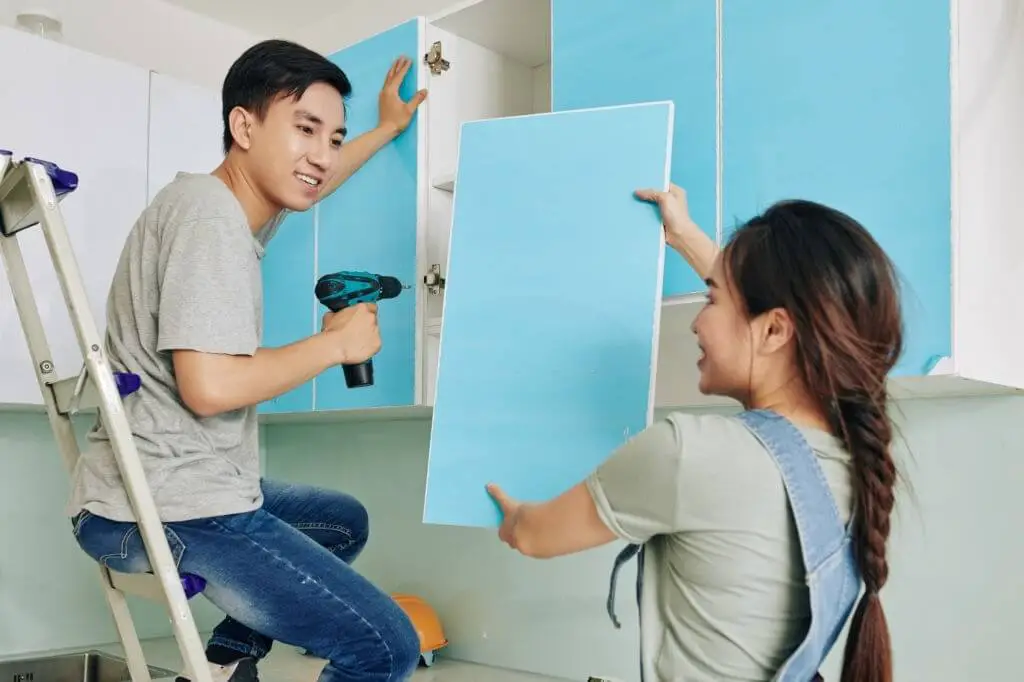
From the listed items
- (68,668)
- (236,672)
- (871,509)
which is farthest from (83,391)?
(68,668)

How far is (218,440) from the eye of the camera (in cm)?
154

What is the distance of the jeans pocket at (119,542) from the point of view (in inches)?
58.3

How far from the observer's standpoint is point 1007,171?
63.4 inches

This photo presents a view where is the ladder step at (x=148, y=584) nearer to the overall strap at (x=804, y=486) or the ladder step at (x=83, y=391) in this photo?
the ladder step at (x=83, y=391)

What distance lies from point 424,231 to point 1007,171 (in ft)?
3.74

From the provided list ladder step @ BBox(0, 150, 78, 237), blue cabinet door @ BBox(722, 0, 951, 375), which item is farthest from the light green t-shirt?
ladder step @ BBox(0, 150, 78, 237)

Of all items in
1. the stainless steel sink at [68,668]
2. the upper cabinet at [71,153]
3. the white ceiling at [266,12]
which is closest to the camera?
the upper cabinet at [71,153]

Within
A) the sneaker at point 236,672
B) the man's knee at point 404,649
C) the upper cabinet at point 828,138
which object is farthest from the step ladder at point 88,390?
the upper cabinet at point 828,138

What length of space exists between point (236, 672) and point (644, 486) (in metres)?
0.85

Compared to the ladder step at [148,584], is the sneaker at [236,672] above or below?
below

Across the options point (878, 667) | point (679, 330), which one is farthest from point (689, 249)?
point (878, 667)

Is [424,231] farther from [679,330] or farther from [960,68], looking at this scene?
[960,68]

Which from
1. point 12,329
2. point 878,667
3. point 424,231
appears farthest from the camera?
point 12,329

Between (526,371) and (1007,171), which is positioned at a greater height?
(1007,171)
